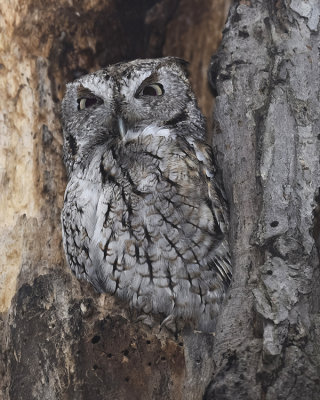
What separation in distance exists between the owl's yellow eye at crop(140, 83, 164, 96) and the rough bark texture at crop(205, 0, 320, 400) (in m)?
0.24

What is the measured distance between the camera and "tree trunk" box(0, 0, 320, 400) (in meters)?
2.06

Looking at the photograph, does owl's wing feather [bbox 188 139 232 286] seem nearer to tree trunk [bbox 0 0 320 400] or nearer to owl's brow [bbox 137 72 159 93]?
tree trunk [bbox 0 0 320 400]

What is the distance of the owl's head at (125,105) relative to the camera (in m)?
2.70

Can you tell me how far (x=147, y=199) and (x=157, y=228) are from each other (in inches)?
4.8

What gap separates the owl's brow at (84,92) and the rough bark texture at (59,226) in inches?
8.2

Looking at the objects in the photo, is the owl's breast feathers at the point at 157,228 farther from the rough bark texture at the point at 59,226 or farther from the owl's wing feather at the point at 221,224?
the rough bark texture at the point at 59,226

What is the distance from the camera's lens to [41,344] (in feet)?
7.83

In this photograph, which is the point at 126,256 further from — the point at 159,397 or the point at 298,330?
the point at 298,330

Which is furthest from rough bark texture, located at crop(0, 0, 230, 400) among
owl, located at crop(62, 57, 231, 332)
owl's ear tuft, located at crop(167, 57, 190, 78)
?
owl's ear tuft, located at crop(167, 57, 190, 78)

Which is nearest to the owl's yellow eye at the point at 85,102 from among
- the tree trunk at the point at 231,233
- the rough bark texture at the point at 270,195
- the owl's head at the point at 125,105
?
the owl's head at the point at 125,105

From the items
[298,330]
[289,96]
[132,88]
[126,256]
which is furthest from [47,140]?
[298,330]

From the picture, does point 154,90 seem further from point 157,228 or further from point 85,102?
point 157,228

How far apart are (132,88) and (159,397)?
4.15 feet

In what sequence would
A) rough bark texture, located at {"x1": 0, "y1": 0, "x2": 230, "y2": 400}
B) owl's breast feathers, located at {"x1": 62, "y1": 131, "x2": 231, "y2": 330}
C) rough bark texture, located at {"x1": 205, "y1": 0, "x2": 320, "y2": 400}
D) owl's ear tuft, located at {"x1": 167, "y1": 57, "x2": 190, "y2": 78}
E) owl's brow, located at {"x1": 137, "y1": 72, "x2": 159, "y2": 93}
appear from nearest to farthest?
rough bark texture, located at {"x1": 205, "y1": 0, "x2": 320, "y2": 400}, rough bark texture, located at {"x1": 0, "y1": 0, "x2": 230, "y2": 400}, owl's breast feathers, located at {"x1": 62, "y1": 131, "x2": 231, "y2": 330}, owl's brow, located at {"x1": 137, "y1": 72, "x2": 159, "y2": 93}, owl's ear tuft, located at {"x1": 167, "y1": 57, "x2": 190, "y2": 78}
